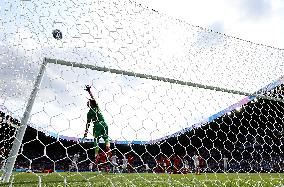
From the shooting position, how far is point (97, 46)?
380cm

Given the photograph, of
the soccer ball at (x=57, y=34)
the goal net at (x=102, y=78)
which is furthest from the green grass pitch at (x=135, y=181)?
the soccer ball at (x=57, y=34)

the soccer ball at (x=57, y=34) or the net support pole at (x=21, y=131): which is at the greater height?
the soccer ball at (x=57, y=34)

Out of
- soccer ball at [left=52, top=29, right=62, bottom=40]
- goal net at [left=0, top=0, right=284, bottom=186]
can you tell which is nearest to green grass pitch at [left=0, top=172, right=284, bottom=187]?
goal net at [left=0, top=0, right=284, bottom=186]

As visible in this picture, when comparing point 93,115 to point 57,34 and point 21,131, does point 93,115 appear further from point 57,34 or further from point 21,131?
point 21,131

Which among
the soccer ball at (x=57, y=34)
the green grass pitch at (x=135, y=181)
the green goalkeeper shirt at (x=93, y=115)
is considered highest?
the soccer ball at (x=57, y=34)

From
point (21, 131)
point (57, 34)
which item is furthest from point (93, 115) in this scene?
point (21, 131)

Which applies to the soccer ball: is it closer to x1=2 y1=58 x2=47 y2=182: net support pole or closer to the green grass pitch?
x1=2 y1=58 x2=47 y2=182: net support pole

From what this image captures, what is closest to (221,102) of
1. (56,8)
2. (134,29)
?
(134,29)

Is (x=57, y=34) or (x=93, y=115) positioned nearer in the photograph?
(x=57, y=34)

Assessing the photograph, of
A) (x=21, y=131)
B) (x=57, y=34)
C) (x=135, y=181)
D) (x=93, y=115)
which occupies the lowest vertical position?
(x=135, y=181)

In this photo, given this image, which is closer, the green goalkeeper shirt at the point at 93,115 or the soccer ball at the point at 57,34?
the soccer ball at the point at 57,34

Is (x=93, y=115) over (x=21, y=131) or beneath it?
over

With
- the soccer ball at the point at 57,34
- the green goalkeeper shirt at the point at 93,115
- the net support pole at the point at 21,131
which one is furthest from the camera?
the green goalkeeper shirt at the point at 93,115

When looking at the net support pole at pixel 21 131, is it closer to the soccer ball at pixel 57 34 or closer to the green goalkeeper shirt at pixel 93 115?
the soccer ball at pixel 57 34
